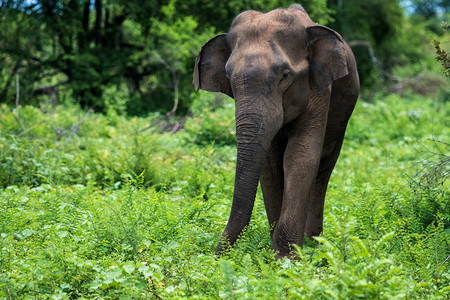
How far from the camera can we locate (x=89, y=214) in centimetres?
564

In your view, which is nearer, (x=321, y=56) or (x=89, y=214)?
(x=321, y=56)

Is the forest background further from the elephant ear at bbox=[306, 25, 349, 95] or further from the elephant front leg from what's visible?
the elephant ear at bbox=[306, 25, 349, 95]

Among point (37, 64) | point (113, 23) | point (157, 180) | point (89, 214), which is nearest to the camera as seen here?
point (89, 214)

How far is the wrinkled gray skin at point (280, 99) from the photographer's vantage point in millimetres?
4555

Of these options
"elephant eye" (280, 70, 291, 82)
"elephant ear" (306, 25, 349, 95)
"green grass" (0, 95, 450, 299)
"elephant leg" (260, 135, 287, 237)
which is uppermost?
"elephant ear" (306, 25, 349, 95)

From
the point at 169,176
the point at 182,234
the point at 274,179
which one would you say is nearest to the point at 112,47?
the point at 169,176

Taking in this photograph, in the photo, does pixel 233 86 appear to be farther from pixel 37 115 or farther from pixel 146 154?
pixel 37 115

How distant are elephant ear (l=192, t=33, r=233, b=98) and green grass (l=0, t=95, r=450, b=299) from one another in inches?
50.9

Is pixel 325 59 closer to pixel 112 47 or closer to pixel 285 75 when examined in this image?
pixel 285 75

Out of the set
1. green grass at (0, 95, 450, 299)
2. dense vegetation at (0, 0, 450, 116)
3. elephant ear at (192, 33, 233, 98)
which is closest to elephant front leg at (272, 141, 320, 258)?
green grass at (0, 95, 450, 299)

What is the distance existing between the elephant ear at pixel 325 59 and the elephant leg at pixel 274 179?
724 mm

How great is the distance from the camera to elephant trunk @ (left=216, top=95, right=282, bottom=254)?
4.51 meters

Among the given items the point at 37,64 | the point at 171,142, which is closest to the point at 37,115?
the point at 171,142

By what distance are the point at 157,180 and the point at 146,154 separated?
0.67 m
